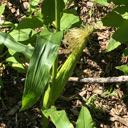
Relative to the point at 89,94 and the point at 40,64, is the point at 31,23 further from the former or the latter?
the point at 89,94

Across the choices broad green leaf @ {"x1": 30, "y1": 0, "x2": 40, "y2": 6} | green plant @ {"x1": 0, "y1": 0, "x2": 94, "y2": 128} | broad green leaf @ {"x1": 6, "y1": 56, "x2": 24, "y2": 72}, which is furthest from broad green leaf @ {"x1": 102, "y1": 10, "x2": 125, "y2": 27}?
broad green leaf @ {"x1": 30, "y1": 0, "x2": 40, "y2": 6}

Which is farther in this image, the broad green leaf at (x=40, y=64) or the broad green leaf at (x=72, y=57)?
the broad green leaf at (x=72, y=57)

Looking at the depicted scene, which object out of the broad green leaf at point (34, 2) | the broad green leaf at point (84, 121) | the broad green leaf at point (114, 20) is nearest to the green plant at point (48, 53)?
the broad green leaf at point (84, 121)

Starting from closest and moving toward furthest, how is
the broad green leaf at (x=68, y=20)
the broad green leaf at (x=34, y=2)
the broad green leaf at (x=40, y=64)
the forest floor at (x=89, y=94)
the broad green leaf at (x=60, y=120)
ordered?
the broad green leaf at (x=40, y=64) < the broad green leaf at (x=60, y=120) < the broad green leaf at (x=68, y=20) < the forest floor at (x=89, y=94) < the broad green leaf at (x=34, y=2)

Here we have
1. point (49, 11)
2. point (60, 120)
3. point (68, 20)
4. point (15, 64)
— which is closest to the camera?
point (60, 120)

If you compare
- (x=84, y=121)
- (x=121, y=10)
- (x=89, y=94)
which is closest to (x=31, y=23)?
(x=121, y=10)

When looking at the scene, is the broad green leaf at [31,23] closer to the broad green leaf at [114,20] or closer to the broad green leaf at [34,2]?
the broad green leaf at [114,20]
